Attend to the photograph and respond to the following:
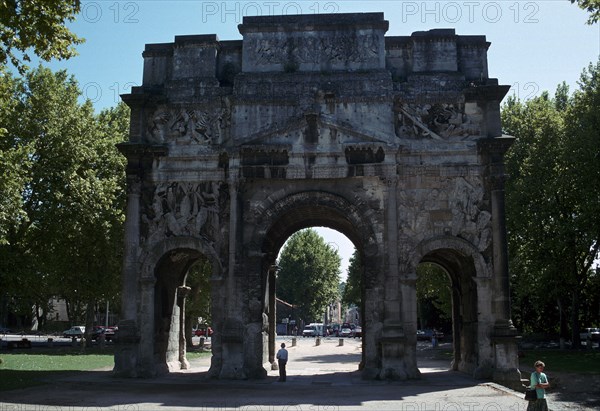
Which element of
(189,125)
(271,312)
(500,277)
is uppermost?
(189,125)

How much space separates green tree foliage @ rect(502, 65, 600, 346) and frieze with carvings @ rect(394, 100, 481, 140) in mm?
9870

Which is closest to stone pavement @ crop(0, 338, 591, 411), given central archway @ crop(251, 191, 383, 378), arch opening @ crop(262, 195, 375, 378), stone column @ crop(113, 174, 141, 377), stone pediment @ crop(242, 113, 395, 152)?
stone column @ crop(113, 174, 141, 377)

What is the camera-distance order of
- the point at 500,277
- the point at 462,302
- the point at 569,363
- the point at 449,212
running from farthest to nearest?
1. the point at 569,363
2. the point at 462,302
3. the point at 449,212
4. the point at 500,277

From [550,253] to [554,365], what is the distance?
8393mm

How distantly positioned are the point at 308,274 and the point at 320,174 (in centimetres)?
5615

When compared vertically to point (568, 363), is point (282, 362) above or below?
above

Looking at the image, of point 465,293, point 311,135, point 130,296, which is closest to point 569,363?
point 465,293

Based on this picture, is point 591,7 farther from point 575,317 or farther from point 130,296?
point 575,317

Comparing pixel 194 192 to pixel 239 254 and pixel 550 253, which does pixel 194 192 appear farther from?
pixel 550 253

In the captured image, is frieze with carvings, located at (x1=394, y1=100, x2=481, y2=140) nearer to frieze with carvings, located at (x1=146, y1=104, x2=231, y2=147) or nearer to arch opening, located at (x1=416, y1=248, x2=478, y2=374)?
arch opening, located at (x1=416, y1=248, x2=478, y2=374)

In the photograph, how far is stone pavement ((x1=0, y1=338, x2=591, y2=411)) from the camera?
1459 cm

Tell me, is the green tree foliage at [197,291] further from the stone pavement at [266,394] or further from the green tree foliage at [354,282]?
the green tree foliage at [354,282]

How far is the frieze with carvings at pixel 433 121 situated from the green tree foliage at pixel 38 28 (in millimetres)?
10921

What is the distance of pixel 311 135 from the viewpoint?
2159 centimetres
